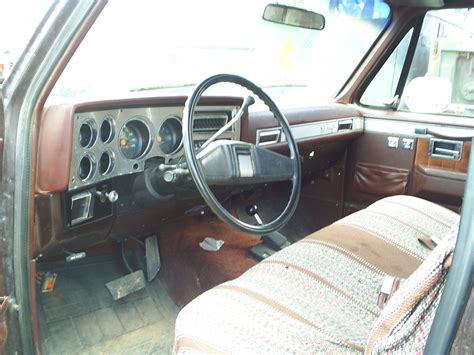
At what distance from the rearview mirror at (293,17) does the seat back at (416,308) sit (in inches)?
73.9

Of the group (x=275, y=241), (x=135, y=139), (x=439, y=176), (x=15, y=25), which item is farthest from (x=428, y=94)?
(x=15, y=25)

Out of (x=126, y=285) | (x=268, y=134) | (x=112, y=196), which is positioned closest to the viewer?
(x=112, y=196)

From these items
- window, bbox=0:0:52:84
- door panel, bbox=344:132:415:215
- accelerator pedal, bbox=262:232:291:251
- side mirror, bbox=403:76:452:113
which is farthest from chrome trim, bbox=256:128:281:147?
window, bbox=0:0:52:84

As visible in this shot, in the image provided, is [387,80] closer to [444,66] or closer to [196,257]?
[444,66]

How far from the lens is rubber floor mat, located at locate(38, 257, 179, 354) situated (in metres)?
2.10

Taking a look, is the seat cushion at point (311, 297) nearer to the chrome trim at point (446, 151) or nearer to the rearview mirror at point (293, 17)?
the chrome trim at point (446, 151)

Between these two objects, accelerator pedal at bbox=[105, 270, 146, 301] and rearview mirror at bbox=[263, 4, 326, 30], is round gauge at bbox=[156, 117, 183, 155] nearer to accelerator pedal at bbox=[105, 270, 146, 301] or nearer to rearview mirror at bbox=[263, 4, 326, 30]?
accelerator pedal at bbox=[105, 270, 146, 301]

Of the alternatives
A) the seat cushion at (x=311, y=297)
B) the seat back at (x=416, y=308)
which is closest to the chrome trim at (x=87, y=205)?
the seat cushion at (x=311, y=297)

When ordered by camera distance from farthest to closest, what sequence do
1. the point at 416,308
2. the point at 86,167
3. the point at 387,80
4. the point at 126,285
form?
1. the point at 387,80
2. the point at 126,285
3. the point at 86,167
4. the point at 416,308

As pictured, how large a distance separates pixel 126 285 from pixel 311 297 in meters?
1.23

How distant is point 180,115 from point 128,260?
2.93 ft

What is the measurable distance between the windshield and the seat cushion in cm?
66

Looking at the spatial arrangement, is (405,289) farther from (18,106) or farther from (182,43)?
(182,43)

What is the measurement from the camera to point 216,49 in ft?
8.21
